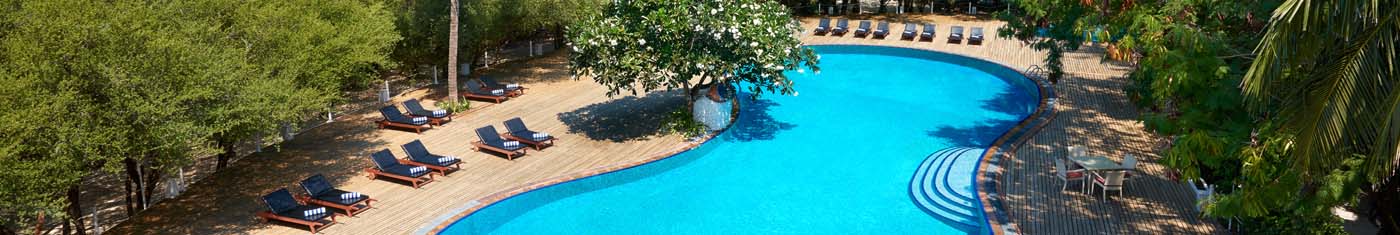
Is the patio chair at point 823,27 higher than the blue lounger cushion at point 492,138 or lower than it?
higher

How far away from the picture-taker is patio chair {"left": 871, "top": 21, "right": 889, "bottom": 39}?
113ft

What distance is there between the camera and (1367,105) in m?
8.04

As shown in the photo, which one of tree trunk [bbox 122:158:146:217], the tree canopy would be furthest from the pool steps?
tree trunk [bbox 122:158:146:217]

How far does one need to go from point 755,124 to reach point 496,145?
5949mm

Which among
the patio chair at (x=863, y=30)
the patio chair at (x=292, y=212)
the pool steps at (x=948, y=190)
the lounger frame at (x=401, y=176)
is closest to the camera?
the patio chair at (x=292, y=212)

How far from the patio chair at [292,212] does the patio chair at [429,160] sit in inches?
106

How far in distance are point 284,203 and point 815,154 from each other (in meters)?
9.69

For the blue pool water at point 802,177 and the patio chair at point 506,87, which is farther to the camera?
the patio chair at point 506,87

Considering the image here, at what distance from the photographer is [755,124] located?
22.7m

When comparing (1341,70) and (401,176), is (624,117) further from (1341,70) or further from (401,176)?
(1341,70)

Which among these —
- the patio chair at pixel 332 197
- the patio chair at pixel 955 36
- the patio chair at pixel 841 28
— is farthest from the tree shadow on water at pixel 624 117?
the patio chair at pixel 955 36

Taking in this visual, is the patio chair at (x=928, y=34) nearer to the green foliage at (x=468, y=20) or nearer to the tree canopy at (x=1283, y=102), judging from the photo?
the green foliage at (x=468, y=20)

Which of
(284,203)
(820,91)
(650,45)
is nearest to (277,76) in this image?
(284,203)

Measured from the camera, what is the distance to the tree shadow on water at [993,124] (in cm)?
2141
